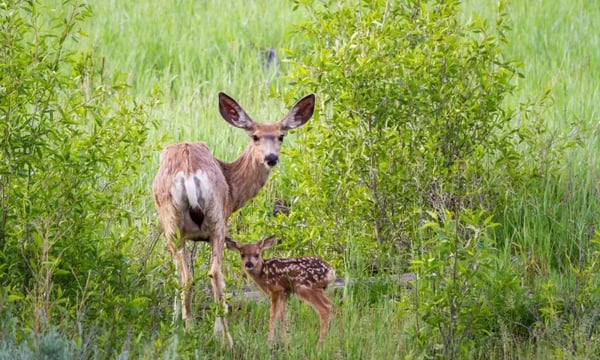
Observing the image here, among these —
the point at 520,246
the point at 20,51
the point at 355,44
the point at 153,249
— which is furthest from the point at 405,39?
the point at 20,51

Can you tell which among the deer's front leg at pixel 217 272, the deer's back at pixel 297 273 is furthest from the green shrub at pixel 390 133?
the deer's front leg at pixel 217 272

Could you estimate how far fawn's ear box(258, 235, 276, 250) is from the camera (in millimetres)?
8070

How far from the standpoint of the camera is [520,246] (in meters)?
8.97

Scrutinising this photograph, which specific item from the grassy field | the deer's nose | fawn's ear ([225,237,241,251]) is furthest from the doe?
the grassy field

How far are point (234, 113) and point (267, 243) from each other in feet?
3.63

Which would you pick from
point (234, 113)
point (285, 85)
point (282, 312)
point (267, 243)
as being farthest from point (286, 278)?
point (285, 85)

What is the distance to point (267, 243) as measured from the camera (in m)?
8.13

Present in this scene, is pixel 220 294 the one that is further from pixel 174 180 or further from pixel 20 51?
pixel 20 51

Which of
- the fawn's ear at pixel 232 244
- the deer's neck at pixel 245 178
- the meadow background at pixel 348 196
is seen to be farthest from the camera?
the deer's neck at pixel 245 178

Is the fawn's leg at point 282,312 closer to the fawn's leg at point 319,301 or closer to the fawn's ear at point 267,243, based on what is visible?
the fawn's leg at point 319,301

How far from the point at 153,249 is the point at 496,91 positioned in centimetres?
273

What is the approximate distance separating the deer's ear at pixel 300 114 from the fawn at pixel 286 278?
992 millimetres

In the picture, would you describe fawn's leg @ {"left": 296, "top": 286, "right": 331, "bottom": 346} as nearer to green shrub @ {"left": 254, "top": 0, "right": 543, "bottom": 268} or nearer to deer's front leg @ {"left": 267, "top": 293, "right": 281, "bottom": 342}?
deer's front leg @ {"left": 267, "top": 293, "right": 281, "bottom": 342}

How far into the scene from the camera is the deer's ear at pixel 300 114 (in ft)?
28.3
